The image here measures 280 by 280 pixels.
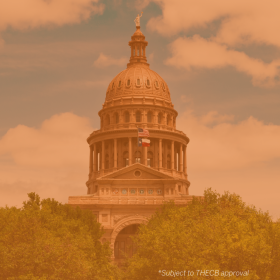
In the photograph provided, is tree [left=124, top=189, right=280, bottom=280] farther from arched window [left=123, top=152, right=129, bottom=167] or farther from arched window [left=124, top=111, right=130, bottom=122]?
arched window [left=124, top=111, right=130, bottom=122]

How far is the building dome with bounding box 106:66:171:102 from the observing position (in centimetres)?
12762

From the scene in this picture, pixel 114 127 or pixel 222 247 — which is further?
pixel 114 127

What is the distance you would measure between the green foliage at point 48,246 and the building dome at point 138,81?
181ft

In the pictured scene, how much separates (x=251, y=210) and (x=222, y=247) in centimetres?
2466

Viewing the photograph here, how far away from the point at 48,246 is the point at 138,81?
255ft

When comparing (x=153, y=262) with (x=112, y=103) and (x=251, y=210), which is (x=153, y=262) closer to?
(x=251, y=210)

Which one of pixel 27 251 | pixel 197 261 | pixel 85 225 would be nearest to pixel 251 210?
pixel 85 225

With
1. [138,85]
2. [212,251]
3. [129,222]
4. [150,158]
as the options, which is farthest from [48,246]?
[138,85]

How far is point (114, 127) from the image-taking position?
125m

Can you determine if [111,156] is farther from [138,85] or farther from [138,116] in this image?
[138,85]

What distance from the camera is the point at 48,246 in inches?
2142

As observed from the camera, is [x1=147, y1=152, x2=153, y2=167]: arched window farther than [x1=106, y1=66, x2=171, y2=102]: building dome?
No

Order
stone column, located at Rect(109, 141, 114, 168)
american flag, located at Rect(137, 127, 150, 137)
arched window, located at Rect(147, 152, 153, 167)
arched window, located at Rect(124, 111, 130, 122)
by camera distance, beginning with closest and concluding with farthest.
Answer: american flag, located at Rect(137, 127, 150, 137) → stone column, located at Rect(109, 141, 114, 168) → arched window, located at Rect(147, 152, 153, 167) → arched window, located at Rect(124, 111, 130, 122)

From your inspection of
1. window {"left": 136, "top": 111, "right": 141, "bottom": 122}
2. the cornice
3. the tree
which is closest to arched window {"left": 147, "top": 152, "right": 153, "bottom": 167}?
the cornice
